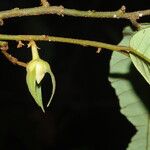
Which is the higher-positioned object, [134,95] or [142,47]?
[142,47]

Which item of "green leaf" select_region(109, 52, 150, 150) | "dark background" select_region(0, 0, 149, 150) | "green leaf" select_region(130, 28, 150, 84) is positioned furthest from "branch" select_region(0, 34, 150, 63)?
"dark background" select_region(0, 0, 149, 150)

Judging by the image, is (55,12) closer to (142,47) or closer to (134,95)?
(142,47)

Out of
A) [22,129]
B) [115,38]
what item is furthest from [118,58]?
[22,129]

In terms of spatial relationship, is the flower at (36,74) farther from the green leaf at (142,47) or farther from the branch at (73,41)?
the green leaf at (142,47)

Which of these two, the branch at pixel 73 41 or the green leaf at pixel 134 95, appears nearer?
the branch at pixel 73 41

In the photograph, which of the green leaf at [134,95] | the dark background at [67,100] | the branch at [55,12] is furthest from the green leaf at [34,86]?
the dark background at [67,100]

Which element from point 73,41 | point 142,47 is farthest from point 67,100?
point 73,41

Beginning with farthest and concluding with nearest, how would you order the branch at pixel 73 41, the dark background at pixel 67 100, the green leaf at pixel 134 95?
the dark background at pixel 67 100 → the green leaf at pixel 134 95 → the branch at pixel 73 41
